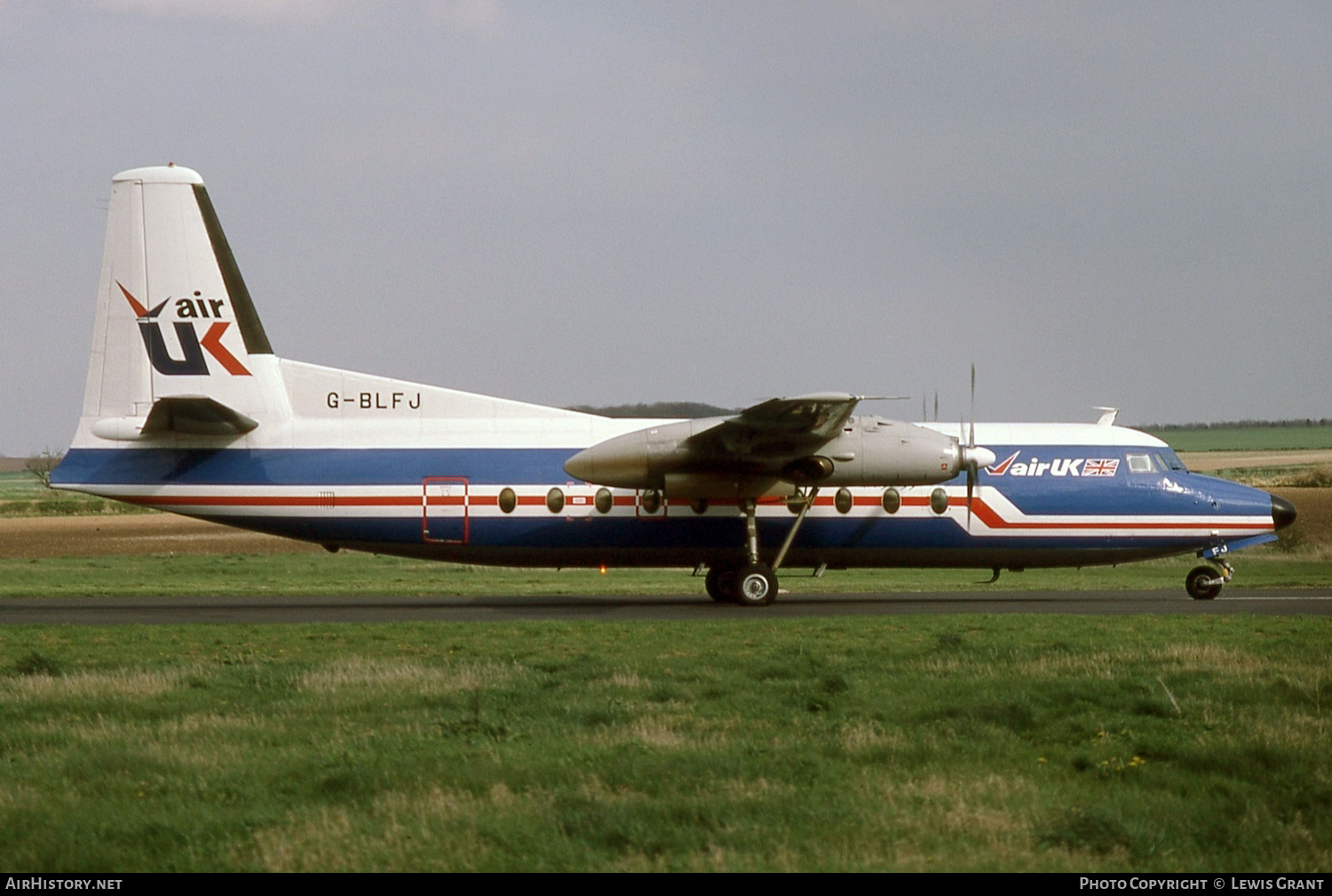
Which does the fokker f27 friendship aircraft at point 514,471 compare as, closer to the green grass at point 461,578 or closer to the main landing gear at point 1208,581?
the main landing gear at point 1208,581

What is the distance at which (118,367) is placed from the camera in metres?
24.3

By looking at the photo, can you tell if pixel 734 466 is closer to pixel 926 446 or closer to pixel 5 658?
pixel 926 446

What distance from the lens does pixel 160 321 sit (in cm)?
2438

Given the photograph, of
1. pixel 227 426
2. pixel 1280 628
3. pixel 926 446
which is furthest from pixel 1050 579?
pixel 227 426

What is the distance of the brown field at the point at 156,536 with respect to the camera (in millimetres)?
46781

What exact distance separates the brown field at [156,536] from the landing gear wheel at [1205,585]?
1909cm

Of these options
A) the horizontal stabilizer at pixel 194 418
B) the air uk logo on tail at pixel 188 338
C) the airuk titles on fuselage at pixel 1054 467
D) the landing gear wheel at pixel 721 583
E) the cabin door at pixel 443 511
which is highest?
the air uk logo on tail at pixel 188 338

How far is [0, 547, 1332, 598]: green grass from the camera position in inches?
1206

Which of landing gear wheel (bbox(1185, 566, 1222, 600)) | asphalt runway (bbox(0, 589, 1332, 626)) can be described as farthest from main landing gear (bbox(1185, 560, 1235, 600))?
asphalt runway (bbox(0, 589, 1332, 626))

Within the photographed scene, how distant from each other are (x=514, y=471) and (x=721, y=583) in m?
4.62

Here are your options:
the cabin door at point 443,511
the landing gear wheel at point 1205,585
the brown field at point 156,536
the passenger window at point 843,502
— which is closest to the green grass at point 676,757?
the cabin door at point 443,511

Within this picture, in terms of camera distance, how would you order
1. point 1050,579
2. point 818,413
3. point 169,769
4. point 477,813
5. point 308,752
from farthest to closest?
point 1050,579 → point 818,413 → point 308,752 → point 169,769 → point 477,813

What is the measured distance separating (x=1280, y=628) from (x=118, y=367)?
2026cm

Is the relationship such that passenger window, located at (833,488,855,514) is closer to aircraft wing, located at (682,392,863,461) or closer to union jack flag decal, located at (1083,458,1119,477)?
aircraft wing, located at (682,392,863,461)
